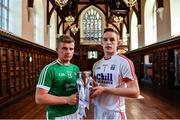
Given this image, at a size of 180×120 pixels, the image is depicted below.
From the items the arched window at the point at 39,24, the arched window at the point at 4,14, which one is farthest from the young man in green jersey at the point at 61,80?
the arched window at the point at 39,24

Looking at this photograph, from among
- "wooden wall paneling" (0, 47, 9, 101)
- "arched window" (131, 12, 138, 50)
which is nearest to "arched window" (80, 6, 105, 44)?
"arched window" (131, 12, 138, 50)

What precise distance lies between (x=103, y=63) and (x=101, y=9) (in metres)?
27.2

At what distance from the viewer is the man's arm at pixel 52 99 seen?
1643mm

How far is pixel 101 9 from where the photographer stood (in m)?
28.5

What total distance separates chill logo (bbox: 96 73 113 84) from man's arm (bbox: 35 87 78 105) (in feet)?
0.81

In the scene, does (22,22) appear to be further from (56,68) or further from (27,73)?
(56,68)

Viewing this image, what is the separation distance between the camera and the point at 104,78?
1789mm

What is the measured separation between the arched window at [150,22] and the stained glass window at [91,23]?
12.5m

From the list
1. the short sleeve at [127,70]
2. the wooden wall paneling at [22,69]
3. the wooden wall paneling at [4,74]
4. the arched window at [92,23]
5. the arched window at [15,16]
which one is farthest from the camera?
the arched window at [92,23]

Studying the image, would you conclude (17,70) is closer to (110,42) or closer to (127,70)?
(110,42)

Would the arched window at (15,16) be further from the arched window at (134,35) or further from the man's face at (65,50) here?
the arched window at (134,35)

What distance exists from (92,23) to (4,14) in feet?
63.2

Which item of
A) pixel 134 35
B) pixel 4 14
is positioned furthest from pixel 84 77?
pixel 134 35

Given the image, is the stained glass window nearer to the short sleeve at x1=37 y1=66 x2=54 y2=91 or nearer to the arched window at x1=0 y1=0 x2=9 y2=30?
the arched window at x1=0 y1=0 x2=9 y2=30
